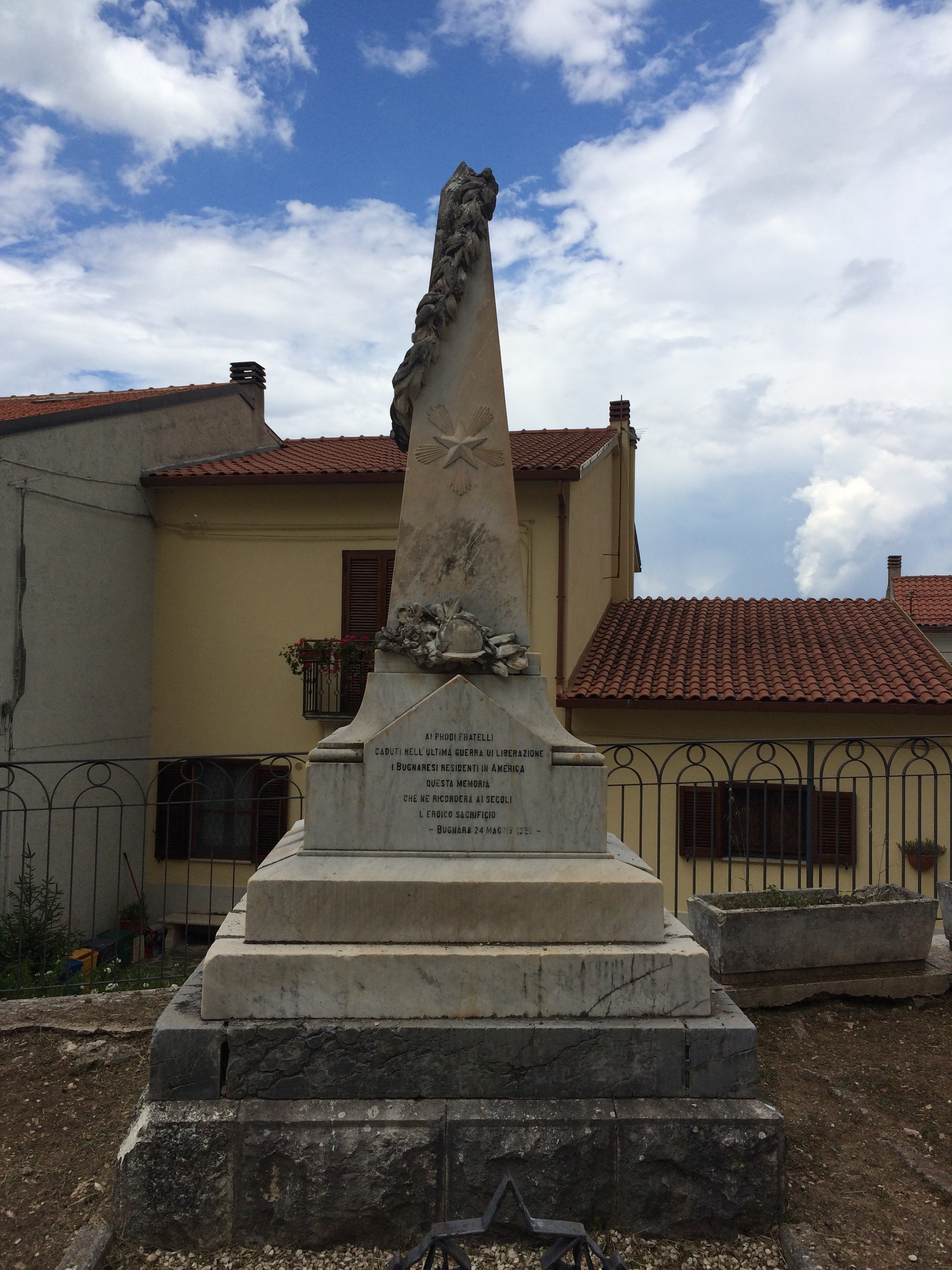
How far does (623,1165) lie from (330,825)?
157 cm

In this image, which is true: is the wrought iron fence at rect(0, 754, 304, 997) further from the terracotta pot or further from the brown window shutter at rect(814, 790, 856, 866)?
the terracotta pot

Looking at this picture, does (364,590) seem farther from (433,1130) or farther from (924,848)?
(433,1130)

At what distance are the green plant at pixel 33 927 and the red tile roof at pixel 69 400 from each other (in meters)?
7.10

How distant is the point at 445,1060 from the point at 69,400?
1559cm

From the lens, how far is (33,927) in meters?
10.3

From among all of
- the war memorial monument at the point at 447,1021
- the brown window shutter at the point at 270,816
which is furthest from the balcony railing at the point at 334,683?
the war memorial monument at the point at 447,1021

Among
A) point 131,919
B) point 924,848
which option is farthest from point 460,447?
point 131,919

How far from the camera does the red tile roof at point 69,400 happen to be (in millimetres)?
14445

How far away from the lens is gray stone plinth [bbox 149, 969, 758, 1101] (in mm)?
3166

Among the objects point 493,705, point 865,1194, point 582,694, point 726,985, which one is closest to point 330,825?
point 493,705

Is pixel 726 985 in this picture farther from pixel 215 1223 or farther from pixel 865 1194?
pixel 215 1223

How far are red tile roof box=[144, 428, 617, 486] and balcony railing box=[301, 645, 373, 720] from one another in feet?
8.29

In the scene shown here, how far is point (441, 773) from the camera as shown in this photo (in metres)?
3.66

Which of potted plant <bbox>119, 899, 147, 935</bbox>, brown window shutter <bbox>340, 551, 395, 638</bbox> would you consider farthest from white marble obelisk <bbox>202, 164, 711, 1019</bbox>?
potted plant <bbox>119, 899, 147, 935</bbox>
